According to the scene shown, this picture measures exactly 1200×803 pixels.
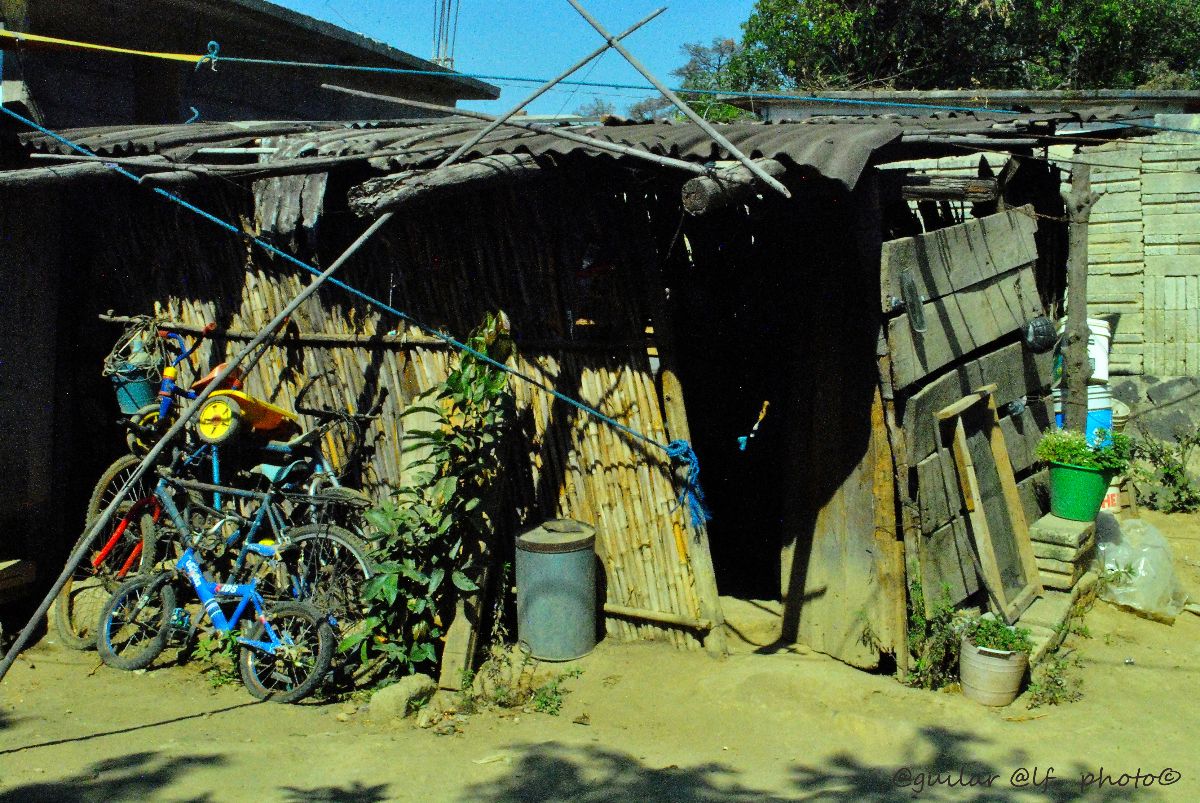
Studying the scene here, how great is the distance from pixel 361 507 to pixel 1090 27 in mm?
17710

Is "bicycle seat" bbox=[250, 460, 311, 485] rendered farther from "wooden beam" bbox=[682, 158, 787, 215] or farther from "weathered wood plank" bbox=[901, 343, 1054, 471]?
"weathered wood plank" bbox=[901, 343, 1054, 471]

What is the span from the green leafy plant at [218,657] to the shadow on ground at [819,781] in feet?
6.97

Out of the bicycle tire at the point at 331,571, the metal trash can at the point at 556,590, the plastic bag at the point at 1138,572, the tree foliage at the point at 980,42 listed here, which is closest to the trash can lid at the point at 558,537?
the metal trash can at the point at 556,590

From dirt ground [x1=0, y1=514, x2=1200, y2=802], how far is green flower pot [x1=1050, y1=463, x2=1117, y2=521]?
1.16 metres

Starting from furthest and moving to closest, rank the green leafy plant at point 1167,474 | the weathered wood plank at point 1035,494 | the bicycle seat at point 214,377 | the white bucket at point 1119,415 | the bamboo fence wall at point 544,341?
the green leafy plant at point 1167,474, the white bucket at point 1119,415, the weathered wood plank at point 1035,494, the bicycle seat at point 214,377, the bamboo fence wall at point 544,341

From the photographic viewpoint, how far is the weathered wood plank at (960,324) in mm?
5289

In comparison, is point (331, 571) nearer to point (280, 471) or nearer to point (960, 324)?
point (280, 471)

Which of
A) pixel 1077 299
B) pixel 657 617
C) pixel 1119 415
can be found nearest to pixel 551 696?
pixel 657 617

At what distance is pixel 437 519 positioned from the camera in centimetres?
556

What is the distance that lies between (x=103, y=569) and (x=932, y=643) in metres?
5.36

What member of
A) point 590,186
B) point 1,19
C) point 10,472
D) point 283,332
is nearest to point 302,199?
point 283,332

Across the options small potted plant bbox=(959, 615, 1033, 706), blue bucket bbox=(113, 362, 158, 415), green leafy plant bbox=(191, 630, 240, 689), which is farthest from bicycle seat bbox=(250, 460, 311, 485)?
small potted plant bbox=(959, 615, 1033, 706)

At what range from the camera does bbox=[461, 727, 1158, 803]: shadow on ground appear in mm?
4215

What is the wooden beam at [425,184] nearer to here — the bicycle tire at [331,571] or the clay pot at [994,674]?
the bicycle tire at [331,571]
